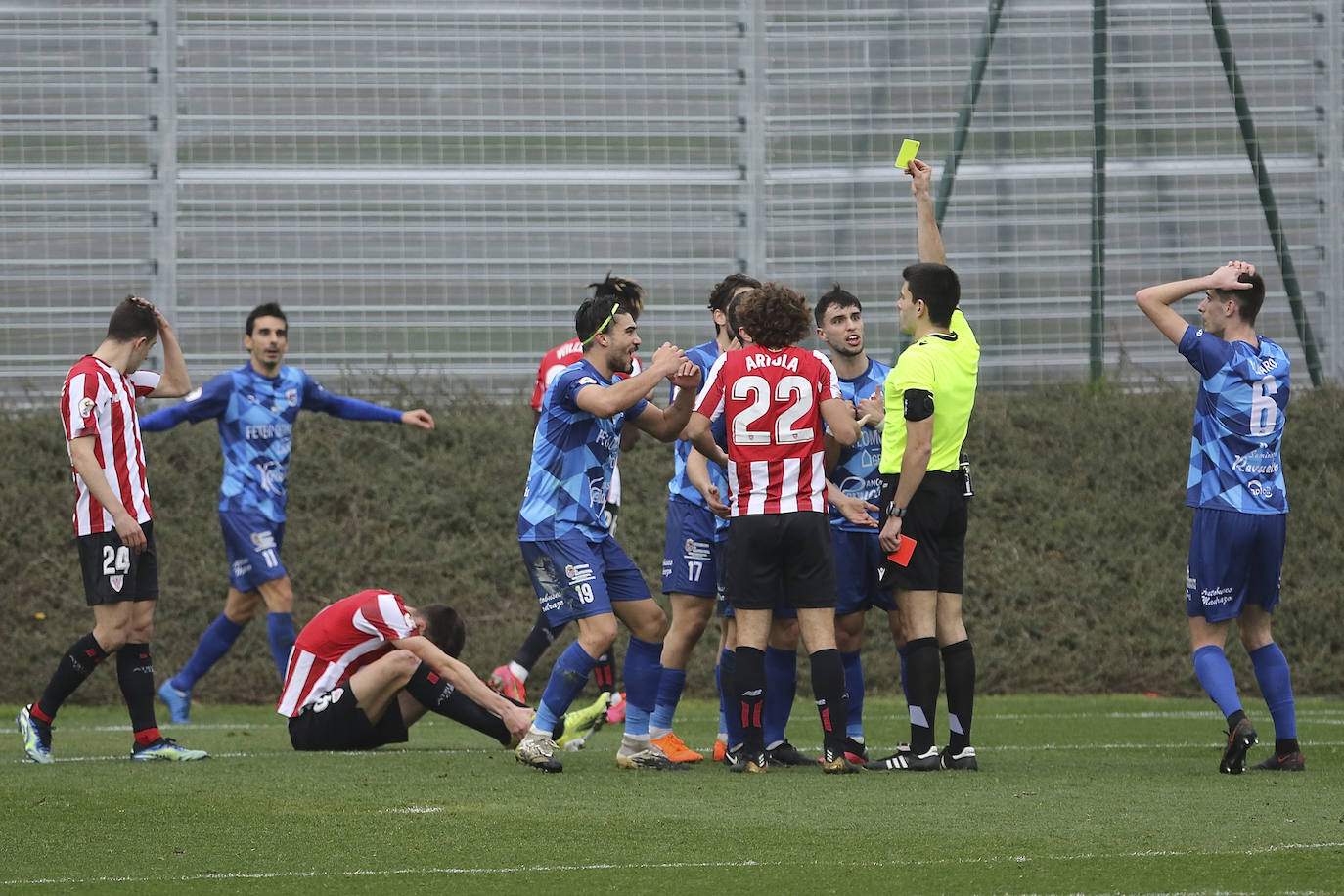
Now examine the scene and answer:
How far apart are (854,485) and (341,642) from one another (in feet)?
8.32

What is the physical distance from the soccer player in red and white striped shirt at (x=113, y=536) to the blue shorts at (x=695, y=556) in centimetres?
238

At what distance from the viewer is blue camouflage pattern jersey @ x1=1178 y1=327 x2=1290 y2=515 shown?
7.32 metres

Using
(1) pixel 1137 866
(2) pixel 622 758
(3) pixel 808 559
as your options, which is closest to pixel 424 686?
(2) pixel 622 758

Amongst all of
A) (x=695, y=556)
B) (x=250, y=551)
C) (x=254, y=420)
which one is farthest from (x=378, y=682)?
(x=254, y=420)

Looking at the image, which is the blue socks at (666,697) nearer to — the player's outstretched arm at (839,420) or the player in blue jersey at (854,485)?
the player in blue jersey at (854,485)

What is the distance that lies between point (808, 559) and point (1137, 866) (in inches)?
107

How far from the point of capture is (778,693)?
25.8ft

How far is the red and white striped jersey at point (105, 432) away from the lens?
777 centimetres

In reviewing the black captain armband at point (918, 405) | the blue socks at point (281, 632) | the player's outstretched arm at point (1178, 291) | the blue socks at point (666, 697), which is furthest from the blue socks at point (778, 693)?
the blue socks at point (281, 632)

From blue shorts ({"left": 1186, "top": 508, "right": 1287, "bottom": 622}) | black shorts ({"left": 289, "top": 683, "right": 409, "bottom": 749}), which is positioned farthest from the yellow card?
black shorts ({"left": 289, "top": 683, "right": 409, "bottom": 749})

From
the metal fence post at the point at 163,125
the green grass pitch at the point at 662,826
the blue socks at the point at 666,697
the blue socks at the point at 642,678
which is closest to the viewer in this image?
the green grass pitch at the point at 662,826

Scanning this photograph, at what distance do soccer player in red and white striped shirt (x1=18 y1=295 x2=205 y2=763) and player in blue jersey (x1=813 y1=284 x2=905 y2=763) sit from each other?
121 inches

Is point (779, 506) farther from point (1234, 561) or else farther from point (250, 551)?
point (250, 551)

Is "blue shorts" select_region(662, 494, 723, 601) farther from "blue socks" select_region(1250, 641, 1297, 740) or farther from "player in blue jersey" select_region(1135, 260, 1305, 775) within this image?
"blue socks" select_region(1250, 641, 1297, 740)
